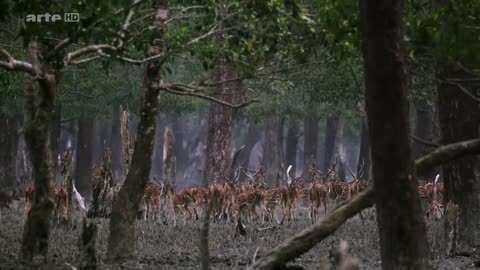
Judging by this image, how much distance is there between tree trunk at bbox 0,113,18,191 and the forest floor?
1082 centimetres

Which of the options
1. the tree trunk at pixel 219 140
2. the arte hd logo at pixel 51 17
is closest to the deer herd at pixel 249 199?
the tree trunk at pixel 219 140

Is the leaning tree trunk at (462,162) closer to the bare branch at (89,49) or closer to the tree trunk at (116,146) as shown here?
the bare branch at (89,49)

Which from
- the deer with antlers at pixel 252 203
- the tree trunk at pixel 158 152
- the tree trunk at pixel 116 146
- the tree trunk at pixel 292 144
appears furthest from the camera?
the tree trunk at pixel 158 152

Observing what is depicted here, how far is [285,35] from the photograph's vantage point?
11.7 m

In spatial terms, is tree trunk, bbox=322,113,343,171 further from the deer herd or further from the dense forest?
the deer herd

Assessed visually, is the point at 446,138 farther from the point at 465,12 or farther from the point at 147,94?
the point at 147,94

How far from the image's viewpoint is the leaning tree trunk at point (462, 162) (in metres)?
14.6

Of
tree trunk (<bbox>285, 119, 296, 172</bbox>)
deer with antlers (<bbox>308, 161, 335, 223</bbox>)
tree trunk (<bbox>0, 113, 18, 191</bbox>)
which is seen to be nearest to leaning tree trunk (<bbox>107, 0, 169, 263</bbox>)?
deer with antlers (<bbox>308, 161, 335, 223</bbox>)

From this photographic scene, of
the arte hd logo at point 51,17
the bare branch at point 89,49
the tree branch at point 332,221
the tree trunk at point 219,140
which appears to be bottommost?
the tree branch at point 332,221

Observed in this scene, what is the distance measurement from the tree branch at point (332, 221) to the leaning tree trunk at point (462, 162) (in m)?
3.83

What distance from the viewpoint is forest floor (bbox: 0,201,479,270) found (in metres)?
12.8

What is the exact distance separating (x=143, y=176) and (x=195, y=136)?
49.6m

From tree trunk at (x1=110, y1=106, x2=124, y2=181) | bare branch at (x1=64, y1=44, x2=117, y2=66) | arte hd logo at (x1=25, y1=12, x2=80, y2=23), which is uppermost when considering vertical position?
tree trunk at (x1=110, y1=106, x2=124, y2=181)

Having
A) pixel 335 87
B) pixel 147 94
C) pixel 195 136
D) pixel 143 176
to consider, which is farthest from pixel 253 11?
pixel 195 136
